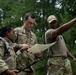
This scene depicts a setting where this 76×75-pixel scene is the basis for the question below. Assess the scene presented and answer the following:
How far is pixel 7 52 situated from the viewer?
410 cm

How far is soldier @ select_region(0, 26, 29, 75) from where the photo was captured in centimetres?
396

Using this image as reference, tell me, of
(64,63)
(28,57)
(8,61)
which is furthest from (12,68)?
(64,63)

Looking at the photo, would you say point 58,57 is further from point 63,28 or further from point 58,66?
point 63,28

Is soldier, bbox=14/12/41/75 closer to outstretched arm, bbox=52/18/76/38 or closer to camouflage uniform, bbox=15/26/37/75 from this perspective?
camouflage uniform, bbox=15/26/37/75

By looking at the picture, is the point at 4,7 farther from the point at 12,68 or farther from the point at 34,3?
the point at 12,68

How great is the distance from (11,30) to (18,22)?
468 inches

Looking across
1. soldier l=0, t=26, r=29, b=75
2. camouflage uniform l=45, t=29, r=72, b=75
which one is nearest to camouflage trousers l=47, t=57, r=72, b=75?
camouflage uniform l=45, t=29, r=72, b=75

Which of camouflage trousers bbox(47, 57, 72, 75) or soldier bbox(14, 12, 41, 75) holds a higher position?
soldier bbox(14, 12, 41, 75)

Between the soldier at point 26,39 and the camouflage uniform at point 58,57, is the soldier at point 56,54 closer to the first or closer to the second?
the camouflage uniform at point 58,57

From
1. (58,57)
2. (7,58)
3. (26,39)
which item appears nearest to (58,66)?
(58,57)

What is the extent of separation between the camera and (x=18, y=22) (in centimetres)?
1612

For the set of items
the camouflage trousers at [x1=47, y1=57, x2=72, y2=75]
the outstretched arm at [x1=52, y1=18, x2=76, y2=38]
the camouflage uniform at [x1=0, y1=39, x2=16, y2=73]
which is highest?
the outstretched arm at [x1=52, y1=18, x2=76, y2=38]

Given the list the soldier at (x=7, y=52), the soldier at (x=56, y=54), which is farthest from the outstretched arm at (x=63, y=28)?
the soldier at (x=7, y=52)

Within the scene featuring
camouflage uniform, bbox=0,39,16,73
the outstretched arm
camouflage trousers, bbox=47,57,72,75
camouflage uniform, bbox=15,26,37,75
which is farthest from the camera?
camouflage trousers, bbox=47,57,72,75
